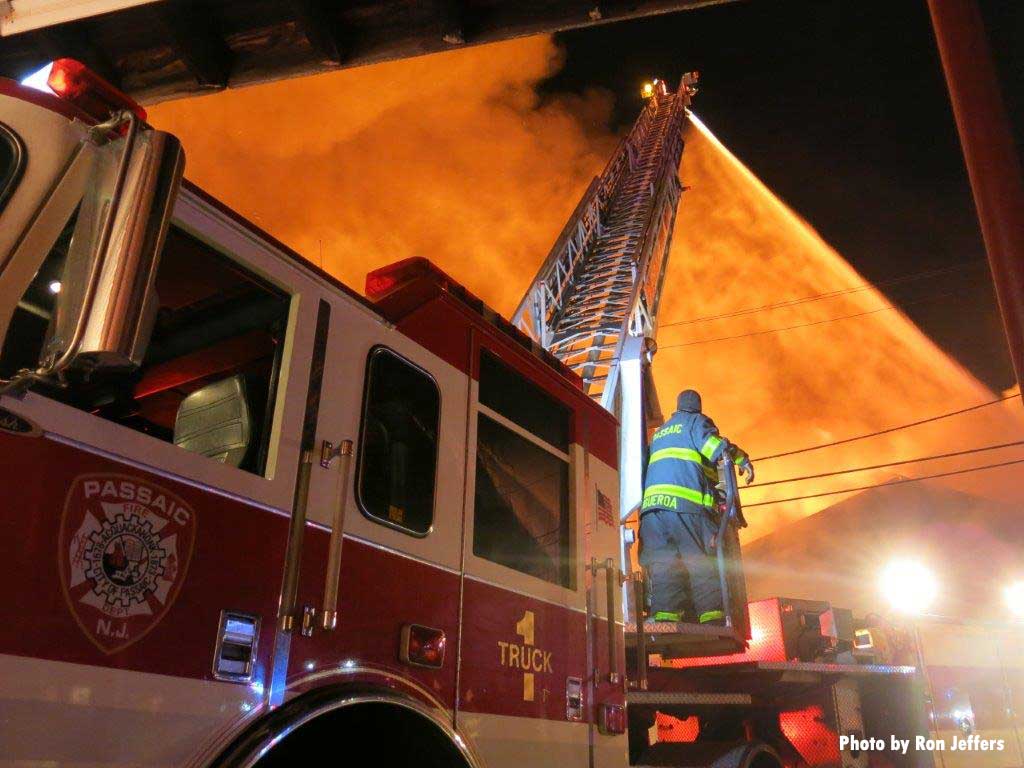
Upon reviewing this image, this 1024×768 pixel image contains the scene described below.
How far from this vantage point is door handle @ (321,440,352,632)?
2.17 meters

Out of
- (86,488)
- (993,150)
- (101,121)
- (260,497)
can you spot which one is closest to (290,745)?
(260,497)

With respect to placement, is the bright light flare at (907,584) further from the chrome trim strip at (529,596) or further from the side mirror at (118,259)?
the side mirror at (118,259)

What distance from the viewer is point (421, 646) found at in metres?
2.52

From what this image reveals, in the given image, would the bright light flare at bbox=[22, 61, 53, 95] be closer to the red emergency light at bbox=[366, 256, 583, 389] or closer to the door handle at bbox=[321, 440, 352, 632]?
the door handle at bbox=[321, 440, 352, 632]

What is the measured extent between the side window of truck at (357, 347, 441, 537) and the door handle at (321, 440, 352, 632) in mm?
123

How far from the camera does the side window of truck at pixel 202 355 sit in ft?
7.59

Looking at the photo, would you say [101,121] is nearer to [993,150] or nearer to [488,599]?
[488,599]

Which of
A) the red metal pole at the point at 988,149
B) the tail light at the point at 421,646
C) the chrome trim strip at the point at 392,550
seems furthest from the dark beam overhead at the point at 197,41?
the red metal pole at the point at 988,149

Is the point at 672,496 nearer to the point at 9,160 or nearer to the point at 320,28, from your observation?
the point at 320,28

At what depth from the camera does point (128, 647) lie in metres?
1.76

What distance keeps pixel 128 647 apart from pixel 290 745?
0.70m

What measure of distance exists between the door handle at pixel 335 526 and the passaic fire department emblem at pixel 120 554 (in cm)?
40

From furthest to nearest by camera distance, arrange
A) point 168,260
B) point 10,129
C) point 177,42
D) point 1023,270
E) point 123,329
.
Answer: point 177,42
point 1023,270
point 168,260
point 10,129
point 123,329

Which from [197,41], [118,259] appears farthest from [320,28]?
[118,259]
